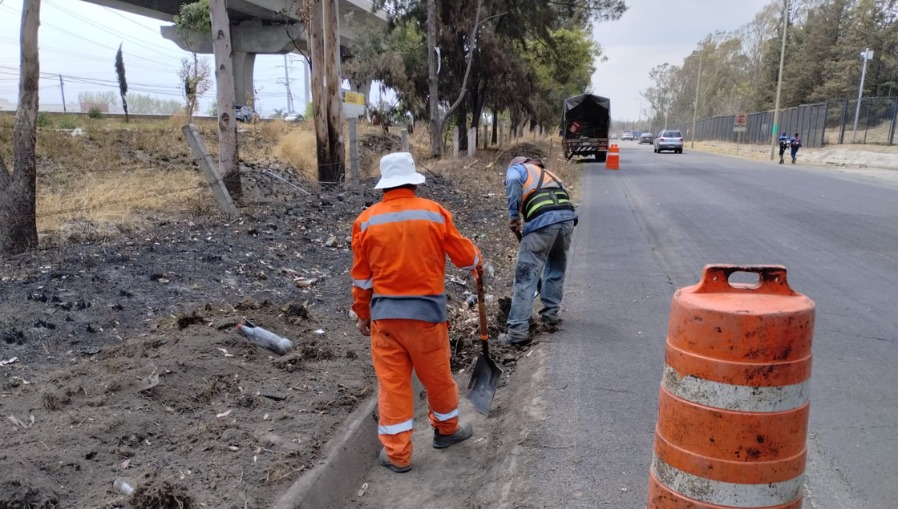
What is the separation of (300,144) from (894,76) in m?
45.6

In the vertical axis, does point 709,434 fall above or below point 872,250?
above

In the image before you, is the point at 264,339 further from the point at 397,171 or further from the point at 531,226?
the point at 531,226

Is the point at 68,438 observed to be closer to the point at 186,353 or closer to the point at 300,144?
the point at 186,353

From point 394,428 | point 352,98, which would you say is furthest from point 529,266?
point 352,98

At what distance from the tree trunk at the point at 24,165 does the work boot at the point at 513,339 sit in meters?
5.16

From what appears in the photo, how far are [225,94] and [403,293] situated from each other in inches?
300

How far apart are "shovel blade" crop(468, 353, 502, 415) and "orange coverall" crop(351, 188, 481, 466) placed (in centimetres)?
69

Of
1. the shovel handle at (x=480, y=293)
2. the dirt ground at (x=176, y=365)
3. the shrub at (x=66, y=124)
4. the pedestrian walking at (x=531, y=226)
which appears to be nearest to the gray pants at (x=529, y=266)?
the pedestrian walking at (x=531, y=226)

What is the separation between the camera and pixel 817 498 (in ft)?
10.2

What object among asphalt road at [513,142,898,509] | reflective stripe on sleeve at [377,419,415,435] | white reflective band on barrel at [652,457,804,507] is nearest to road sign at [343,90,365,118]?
asphalt road at [513,142,898,509]

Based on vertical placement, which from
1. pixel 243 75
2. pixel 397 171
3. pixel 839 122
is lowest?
pixel 397 171

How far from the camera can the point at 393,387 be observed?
373cm

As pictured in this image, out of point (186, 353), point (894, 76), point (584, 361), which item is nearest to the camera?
point (186, 353)

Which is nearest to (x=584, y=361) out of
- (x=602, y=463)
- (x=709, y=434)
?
(x=602, y=463)
